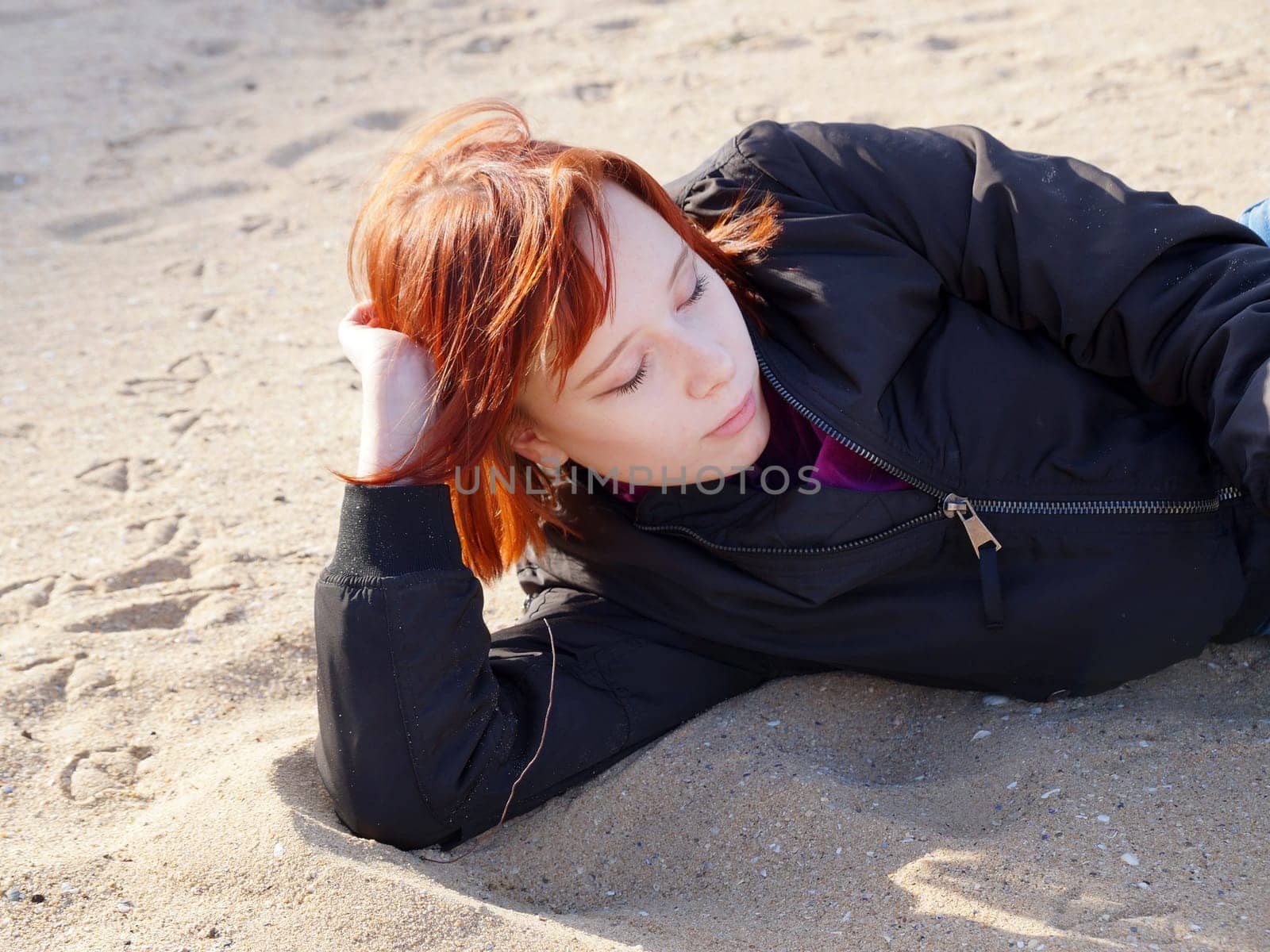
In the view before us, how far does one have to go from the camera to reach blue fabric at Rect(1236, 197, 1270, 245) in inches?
91.9

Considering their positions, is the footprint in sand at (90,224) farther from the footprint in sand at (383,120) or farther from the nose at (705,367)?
the nose at (705,367)

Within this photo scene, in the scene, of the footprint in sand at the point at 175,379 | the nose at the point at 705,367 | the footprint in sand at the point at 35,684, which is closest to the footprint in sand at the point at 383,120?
the footprint in sand at the point at 175,379

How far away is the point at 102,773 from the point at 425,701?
637 millimetres

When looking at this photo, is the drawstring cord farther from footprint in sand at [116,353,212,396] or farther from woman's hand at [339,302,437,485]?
footprint in sand at [116,353,212,396]

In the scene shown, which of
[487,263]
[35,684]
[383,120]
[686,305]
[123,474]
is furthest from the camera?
[383,120]

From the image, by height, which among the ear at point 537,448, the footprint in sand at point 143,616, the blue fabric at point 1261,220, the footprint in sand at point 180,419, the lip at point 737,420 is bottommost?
the footprint in sand at point 143,616

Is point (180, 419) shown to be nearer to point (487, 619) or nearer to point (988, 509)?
point (487, 619)

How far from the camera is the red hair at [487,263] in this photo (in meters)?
1.79

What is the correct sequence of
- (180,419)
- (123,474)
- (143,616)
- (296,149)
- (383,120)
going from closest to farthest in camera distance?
(143,616) < (123,474) < (180,419) < (296,149) < (383,120)

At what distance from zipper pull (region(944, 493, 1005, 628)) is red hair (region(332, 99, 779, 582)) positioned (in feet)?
1.45

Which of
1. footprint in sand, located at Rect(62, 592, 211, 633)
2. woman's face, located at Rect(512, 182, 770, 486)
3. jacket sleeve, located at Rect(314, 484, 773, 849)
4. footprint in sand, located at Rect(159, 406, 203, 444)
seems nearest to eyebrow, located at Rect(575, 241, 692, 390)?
woman's face, located at Rect(512, 182, 770, 486)

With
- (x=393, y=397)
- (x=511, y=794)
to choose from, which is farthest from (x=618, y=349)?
(x=511, y=794)

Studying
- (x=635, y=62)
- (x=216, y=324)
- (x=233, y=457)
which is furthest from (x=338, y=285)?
(x=635, y=62)

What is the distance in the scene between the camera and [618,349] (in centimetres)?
183
